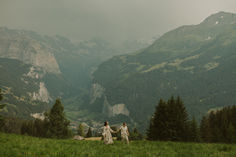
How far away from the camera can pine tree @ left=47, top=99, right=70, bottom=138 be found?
71.2 meters

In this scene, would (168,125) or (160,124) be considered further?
(160,124)

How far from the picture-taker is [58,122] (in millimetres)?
71625

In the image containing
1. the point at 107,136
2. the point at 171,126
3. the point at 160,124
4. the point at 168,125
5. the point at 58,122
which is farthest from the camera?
the point at 58,122

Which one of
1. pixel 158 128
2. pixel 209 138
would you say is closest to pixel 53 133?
pixel 158 128

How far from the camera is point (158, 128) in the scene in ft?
149

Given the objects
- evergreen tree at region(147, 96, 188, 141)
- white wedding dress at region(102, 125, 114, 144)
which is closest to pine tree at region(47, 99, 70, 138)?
evergreen tree at region(147, 96, 188, 141)

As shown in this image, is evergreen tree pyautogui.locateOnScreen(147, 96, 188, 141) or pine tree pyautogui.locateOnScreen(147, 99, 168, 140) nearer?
evergreen tree pyautogui.locateOnScreen(147, 96, 188, 141)

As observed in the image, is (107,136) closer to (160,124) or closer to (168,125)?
(168,125)

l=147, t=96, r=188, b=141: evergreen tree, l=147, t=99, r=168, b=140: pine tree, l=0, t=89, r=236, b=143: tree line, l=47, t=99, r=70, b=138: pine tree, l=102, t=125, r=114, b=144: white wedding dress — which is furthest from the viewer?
l=47, t=99, r=70, b=138: pine tree

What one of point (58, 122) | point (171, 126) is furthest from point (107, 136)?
point (58, 122)

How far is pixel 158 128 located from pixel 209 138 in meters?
46.6

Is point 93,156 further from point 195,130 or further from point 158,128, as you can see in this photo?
point 195,130

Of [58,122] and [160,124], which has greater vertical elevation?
[58,122]

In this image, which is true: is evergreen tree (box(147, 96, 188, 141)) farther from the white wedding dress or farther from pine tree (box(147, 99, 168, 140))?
the white wedding dress
